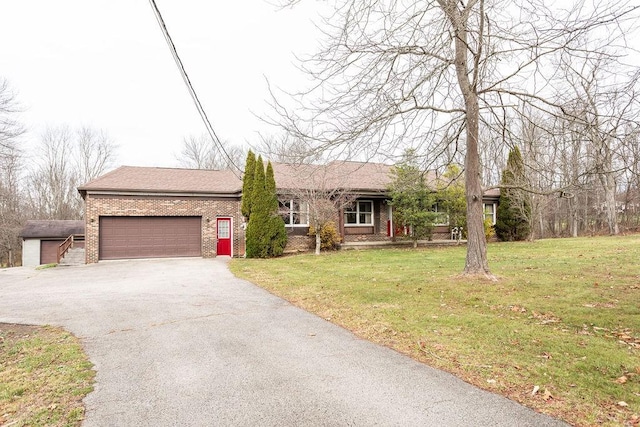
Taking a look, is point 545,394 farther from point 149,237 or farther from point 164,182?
point 164,182

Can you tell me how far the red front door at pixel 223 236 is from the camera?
61.5ft

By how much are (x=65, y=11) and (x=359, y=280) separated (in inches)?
316

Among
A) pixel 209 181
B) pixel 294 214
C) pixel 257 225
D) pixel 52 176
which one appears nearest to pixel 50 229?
pixel 52 176

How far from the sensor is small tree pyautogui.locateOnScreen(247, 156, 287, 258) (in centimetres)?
1675

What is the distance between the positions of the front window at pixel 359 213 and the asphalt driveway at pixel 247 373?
1237 centimetres

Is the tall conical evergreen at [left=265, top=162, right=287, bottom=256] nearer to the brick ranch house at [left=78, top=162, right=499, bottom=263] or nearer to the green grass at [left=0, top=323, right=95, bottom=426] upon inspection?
the brick ranch house at [left=78, top=162, right=499, bottom=263]

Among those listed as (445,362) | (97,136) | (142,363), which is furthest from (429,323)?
(97,136)

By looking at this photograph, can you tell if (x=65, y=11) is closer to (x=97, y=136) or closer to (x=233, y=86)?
(x=233, y=86)

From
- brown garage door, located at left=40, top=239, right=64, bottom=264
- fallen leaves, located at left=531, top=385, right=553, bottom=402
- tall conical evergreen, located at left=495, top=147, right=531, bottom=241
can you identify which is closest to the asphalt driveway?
fallen leaves, located at left=531, top=385, right=553, bottom=402

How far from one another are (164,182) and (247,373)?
658 inches

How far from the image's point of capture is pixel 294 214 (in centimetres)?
1892

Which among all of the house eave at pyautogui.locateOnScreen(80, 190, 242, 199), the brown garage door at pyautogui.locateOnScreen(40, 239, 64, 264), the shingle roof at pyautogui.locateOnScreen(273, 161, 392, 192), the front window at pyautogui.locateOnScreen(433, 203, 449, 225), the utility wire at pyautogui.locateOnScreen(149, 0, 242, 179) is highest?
the utility wire at pyautogui.locateOnScreen(149, 0, 242, 179)

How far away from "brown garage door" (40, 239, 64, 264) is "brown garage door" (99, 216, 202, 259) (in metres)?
15.1

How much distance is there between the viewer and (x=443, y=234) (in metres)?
22.0
